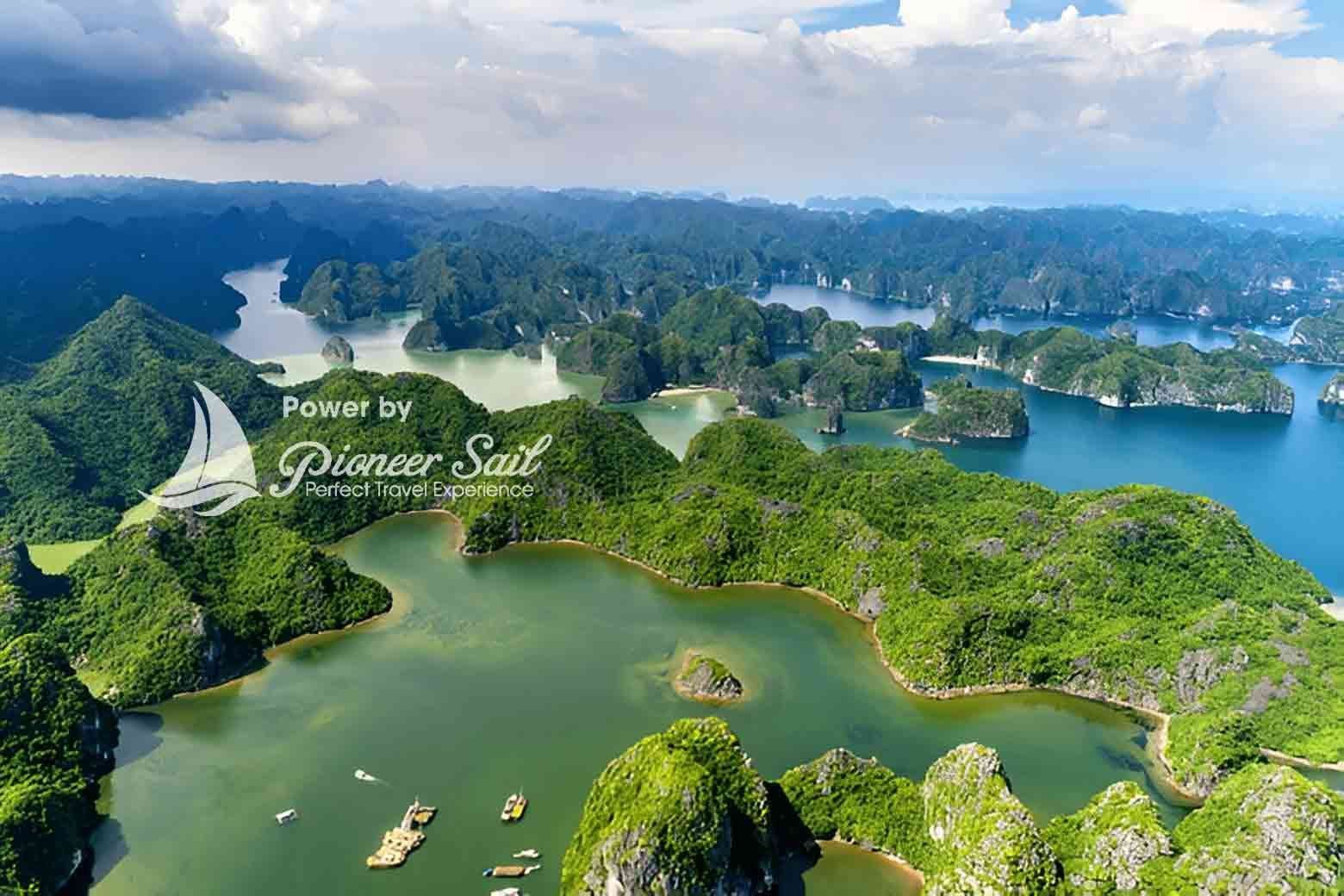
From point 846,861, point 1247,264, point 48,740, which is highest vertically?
point 1247,264

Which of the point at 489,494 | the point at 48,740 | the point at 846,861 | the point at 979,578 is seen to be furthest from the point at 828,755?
Result: the point at 489,494

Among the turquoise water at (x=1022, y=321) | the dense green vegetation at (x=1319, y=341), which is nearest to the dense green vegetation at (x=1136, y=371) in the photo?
the dense green vegetation at (x=1319, y=341)

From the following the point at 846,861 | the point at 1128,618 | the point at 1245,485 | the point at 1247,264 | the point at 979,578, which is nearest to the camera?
the point at 846,861

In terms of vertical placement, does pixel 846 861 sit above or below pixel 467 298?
below

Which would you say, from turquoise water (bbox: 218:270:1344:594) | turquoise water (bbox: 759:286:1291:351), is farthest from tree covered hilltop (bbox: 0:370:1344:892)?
turquoise water (bbox: 759:286:1291:351)

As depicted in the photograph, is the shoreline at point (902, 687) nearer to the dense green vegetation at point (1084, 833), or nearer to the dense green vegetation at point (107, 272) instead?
the dense green vegetation at point (1084, 833)

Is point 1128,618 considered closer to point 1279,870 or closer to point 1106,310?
point 1279,870

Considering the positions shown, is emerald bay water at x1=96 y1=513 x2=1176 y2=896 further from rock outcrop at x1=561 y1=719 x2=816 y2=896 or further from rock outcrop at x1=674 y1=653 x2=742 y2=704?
rock outcrop at x1=561 y1=719 x2=816 y2=896
